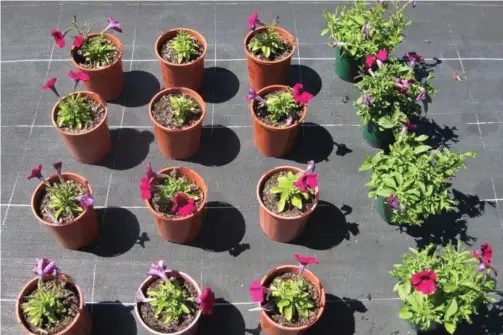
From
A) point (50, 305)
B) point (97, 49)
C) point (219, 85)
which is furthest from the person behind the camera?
point (219, 85)

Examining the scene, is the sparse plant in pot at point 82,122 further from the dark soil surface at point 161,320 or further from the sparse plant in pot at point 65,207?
the dark soil surface at point 161,320

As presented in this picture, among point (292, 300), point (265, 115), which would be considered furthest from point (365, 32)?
point (292, 300)

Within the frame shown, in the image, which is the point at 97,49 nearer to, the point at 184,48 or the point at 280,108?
the point at 184,48

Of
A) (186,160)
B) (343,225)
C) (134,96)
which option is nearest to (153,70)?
(134,96)

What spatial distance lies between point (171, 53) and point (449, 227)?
3.01 metres

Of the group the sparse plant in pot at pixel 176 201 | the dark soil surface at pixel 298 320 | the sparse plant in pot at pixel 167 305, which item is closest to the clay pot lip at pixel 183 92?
the sparse plant in pot at pixel 176 201

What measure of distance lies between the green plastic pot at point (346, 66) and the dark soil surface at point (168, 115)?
5.13ft

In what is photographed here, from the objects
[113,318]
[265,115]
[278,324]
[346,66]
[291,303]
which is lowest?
[113,318]

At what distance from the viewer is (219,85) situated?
5.45 metres

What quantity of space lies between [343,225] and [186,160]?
1.53m

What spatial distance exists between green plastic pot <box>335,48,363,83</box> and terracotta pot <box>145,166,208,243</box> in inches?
78.4

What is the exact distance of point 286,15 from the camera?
6.09 meters

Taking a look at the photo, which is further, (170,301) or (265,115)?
(265,115)

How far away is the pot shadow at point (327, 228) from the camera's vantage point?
4.45 meters
